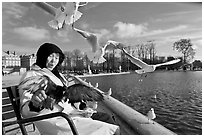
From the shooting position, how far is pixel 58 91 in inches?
26.5

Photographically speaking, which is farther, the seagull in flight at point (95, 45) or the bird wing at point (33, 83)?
the bird wing at point (33, 83)

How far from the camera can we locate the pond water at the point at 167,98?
2232 mm

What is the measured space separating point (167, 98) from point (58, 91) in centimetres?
295

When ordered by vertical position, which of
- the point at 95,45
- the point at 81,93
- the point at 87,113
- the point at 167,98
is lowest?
the point at 167,98

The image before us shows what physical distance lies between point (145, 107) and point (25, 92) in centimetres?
233

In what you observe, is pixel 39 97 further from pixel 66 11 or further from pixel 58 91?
pixel 66 11

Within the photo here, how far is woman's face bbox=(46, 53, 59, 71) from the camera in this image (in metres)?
0.85

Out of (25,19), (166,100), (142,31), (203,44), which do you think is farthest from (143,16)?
(166,100)

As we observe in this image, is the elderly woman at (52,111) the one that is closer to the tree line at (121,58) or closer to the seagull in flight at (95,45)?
the tree line at (121,58)

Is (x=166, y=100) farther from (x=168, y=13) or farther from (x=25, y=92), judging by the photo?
(x=25, y=92)

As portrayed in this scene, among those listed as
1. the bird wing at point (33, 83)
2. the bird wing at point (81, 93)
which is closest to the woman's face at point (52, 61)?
the bird wing at point (33, 83)

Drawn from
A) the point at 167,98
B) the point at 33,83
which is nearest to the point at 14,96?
the point at 33,83

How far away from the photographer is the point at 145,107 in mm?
2887

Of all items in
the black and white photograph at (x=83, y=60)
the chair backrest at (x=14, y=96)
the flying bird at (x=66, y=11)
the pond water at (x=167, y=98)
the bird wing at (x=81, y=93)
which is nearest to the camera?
the flying bird at (x=66, y=11)
